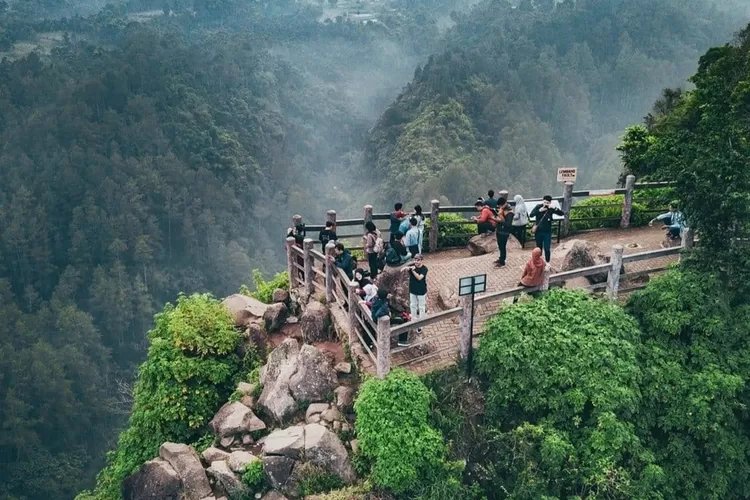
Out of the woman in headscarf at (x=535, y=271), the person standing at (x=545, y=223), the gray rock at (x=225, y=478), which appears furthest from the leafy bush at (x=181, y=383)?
the person standing at (x=545, y=223)

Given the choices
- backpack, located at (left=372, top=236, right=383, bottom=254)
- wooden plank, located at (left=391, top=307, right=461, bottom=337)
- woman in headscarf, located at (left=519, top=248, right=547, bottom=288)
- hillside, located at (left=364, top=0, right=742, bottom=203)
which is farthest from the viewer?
hillside, located at (left=364, top=0, right=742, bottom=203)

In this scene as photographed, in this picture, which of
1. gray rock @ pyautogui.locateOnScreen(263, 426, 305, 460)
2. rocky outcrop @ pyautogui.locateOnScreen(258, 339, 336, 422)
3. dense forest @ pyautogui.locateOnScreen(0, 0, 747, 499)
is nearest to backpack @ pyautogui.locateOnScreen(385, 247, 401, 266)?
rocky outcrop @ pyautogui.locateOnScreen(258, 339, 336, 422)

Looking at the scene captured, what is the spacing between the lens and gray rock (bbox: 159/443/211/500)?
10.7 metres

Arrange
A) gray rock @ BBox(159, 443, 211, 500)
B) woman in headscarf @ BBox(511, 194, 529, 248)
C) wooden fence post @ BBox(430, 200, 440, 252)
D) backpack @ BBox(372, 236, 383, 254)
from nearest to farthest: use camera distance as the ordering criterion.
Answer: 1. gray rock @ BBox(159, 443, 211, 500)
2. backpack @ BBox(372, 236, 383, 254)
3. woman in headscarf @ BBox(511, 194, 529, 248)
4. wooden fence post @ BBox(430, 200, 440, 252)

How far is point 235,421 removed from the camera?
454 inches

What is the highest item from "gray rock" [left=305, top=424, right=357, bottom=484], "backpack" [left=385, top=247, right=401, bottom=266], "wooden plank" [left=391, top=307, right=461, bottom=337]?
"backpack" [left=385, top=247, right=401, bottom=266]

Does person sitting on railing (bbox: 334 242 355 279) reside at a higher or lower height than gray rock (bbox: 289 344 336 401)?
higher

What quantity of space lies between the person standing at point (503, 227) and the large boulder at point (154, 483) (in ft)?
25.2

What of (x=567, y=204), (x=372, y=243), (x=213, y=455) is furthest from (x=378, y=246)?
(x=567, y=204)

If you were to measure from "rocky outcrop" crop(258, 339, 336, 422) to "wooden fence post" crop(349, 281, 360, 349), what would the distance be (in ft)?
2.15

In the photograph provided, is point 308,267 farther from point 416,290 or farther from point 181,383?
point 181,383

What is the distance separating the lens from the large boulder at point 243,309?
46.6 feet

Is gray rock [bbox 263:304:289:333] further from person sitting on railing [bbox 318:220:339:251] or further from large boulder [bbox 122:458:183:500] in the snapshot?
large boulder [bbox 122:458:183:500]

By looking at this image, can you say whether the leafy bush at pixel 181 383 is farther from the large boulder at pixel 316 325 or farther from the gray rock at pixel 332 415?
the gray rock at pixel 332 415
